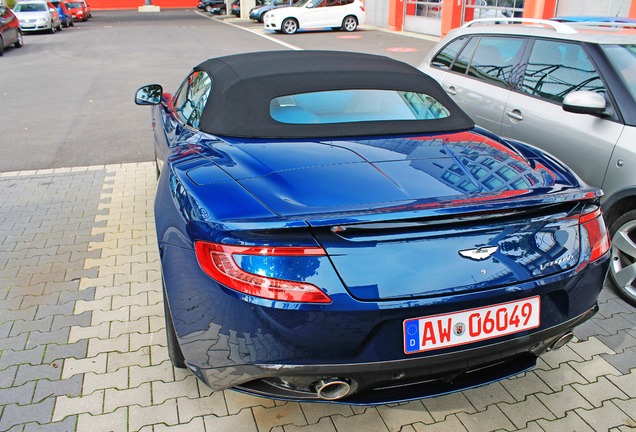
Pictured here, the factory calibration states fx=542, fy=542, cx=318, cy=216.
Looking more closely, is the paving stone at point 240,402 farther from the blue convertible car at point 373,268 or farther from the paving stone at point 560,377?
the paving stone at point 560,377

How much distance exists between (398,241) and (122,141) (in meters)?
6.53

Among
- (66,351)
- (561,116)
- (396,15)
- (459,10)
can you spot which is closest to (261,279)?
(66,351)

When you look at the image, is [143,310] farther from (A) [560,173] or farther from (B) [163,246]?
(A) [560,173]

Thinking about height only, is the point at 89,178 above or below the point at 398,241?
below

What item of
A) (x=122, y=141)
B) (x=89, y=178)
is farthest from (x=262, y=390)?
(x=122, y=141)

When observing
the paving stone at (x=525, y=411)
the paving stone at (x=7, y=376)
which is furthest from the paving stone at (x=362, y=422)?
the paving stone at (x=7, y=376)

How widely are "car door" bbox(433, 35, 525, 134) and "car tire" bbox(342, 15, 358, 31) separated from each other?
20912mm

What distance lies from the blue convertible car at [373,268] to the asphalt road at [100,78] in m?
4.98

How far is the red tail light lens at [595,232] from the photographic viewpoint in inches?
89.1

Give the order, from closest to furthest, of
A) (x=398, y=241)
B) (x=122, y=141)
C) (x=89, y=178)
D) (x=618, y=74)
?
(x=398, y=241), (x=618, y=74), (x=89, y=178), (x=122, y=141)

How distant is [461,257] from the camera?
6.48ft

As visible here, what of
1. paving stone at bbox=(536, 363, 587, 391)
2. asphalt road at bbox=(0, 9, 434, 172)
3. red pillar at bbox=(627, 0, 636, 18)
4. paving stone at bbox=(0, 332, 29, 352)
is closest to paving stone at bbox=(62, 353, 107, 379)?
paving stone at bbox=(0, 332, 29, 352)

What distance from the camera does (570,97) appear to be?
3666 mm

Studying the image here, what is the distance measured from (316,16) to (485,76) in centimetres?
2126
